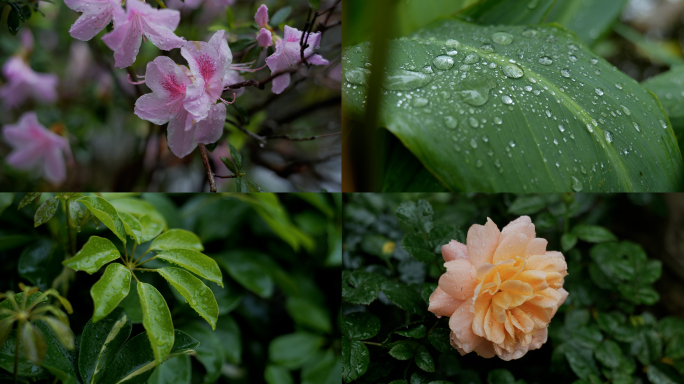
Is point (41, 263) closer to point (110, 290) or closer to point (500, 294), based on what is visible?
point (110, 290)

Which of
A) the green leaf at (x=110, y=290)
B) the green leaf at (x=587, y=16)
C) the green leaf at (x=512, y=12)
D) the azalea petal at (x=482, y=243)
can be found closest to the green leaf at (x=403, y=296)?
the azalea petal at (x=482, y=243)

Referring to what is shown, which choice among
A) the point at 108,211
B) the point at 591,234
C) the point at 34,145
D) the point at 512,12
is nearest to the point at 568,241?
the point at 591,234

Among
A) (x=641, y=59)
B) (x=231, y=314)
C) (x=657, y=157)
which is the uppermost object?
(x=657, y=157)

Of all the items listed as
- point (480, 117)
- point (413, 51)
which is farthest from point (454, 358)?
point (413, 51)

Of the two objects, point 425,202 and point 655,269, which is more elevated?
point 425,202

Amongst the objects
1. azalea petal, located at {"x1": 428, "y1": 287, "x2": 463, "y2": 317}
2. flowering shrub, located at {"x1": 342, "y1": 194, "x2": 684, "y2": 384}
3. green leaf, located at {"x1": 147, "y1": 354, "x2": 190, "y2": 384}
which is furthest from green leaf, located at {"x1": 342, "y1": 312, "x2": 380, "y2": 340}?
green leaf, located at {"x1": 147, "y1": 354, "x2": 190, "y2": 384}

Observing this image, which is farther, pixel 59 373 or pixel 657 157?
pixel 657 157

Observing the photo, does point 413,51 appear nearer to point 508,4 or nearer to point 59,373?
point 508,4
